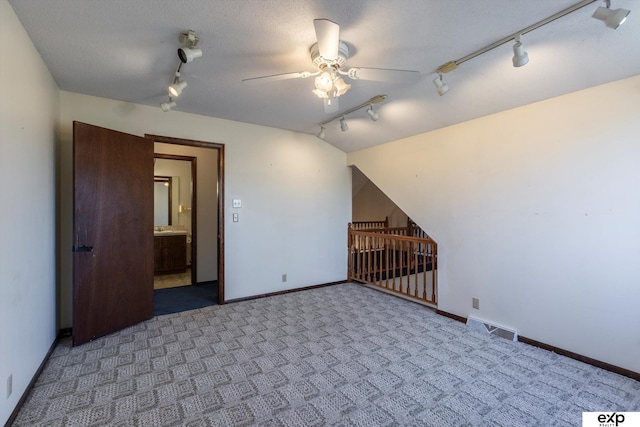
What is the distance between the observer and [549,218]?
268 centimetres

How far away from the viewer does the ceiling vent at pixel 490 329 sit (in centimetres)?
291

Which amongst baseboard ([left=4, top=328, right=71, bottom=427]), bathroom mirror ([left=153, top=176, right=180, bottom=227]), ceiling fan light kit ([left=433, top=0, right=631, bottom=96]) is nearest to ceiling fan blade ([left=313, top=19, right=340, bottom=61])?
ceiling fan light kit ([left=433, top=0, right=631, bottom=96])

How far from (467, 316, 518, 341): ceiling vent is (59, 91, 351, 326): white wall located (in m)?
2.28

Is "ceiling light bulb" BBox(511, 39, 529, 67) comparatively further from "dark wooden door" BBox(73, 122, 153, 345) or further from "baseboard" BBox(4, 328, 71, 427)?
"baseboard" BBox(4, 328, 71, 427)

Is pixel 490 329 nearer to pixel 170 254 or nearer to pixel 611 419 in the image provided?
pixel 611 419

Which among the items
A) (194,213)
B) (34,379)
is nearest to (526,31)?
(34,379)

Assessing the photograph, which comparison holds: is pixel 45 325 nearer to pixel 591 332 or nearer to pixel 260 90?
pixel 260 90

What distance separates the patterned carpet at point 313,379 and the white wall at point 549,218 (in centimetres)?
34

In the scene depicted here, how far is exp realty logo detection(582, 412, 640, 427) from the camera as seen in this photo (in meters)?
1.79

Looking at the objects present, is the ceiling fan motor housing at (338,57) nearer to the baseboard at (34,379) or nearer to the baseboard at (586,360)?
the baseboard at (34,379)

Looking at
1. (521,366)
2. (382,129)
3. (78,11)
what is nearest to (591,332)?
(521,366)

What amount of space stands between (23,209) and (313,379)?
239cm

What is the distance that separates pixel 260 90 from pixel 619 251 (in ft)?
11.3

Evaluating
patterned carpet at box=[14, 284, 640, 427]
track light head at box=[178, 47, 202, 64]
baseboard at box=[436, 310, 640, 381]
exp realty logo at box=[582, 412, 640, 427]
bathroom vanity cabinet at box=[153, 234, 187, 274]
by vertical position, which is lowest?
exp realty logo at box=[582, 412, 640, 427]
